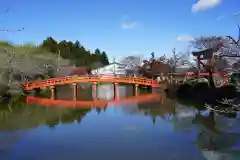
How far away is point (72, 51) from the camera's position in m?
50.0

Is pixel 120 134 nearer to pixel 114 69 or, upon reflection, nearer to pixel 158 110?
pixel 158 110

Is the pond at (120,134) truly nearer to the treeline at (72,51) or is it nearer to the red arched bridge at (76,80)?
the red arched bridge at (76,80)

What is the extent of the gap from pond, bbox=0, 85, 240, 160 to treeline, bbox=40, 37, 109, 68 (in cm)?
2553

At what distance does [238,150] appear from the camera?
8.30m

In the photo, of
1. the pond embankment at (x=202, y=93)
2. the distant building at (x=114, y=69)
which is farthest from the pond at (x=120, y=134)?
the distant building at (x=114, y=69)

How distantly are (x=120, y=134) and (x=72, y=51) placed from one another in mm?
40213

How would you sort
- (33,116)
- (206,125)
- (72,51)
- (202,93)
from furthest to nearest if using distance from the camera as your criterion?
(72,51)
(202,93)
(33,116)
(206,125)

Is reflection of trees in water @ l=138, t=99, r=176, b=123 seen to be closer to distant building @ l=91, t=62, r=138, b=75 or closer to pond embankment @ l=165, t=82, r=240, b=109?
pond embankment @ l=165, t=82, r=240, b=109

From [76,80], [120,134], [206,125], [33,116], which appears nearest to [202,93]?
[206,125]

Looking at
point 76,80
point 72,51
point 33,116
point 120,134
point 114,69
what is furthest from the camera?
point 114,69

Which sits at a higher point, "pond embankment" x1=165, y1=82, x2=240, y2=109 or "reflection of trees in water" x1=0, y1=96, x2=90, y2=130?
"pond embankment" x1=165, y1=82, x2=240, y2=109

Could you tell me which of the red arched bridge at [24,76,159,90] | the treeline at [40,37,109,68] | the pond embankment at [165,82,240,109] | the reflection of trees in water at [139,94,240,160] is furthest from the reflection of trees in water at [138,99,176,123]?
A: the treeline at [40,37,109,68]

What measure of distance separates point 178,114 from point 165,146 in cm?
679

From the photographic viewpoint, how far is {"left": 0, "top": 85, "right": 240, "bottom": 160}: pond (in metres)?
8.35
